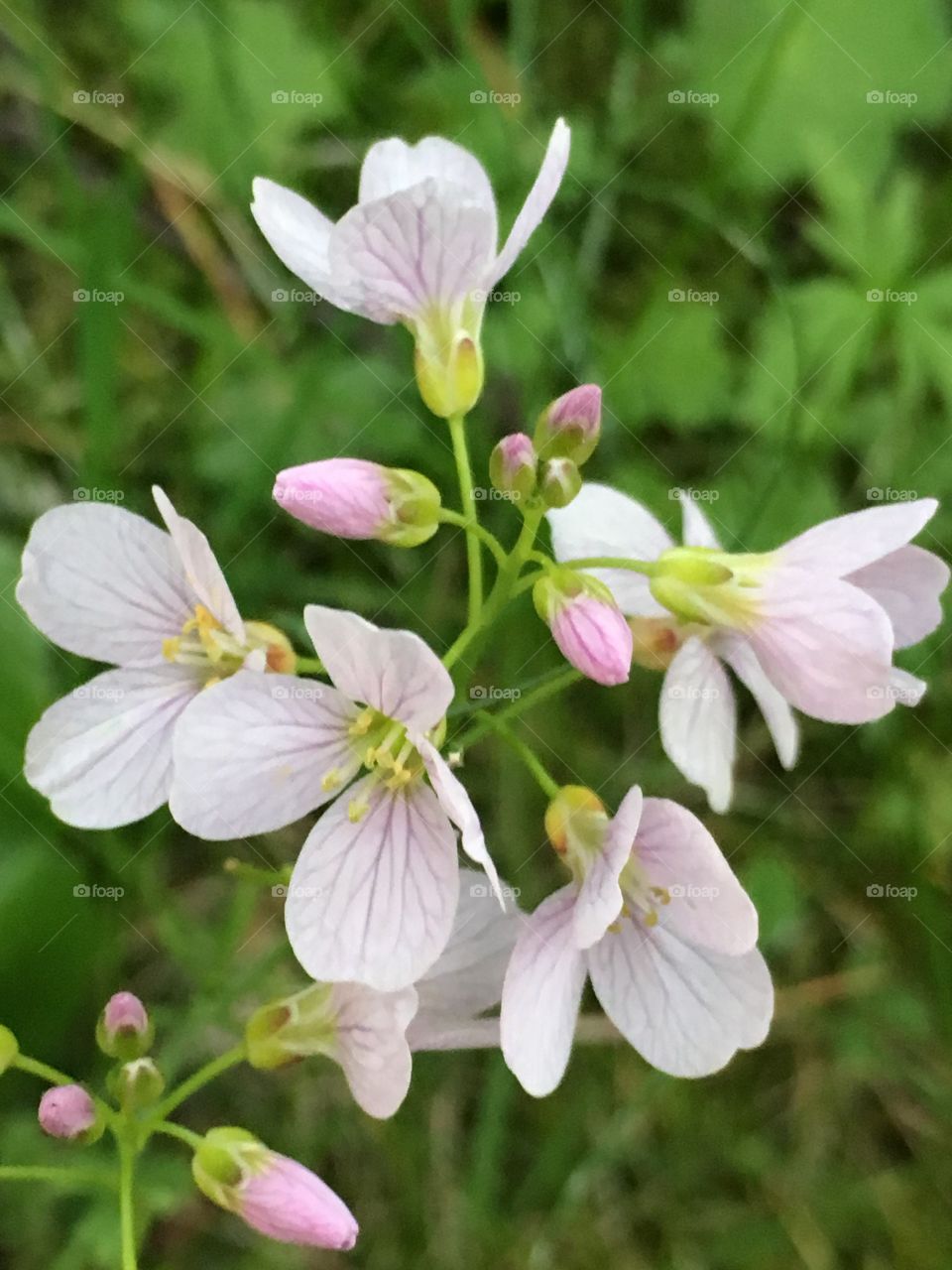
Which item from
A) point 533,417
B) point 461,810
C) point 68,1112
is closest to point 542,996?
point 461,810

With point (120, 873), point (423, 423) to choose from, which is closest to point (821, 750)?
point (423, 423)

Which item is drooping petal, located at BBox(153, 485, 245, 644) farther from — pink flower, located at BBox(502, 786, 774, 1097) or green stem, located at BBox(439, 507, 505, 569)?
pink flower, located at BBox(502, 786, 774, 1097)

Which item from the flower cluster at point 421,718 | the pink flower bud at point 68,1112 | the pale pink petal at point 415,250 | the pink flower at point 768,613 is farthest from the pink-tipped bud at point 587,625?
the pink flower bud at point 68,1112

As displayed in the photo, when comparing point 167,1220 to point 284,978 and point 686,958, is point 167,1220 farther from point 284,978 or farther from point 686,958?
point 686,958

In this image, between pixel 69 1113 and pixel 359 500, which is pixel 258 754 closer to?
pixel 359 500

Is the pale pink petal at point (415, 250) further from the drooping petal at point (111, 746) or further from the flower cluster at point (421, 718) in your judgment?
the drooping petal at point (111, 746)
